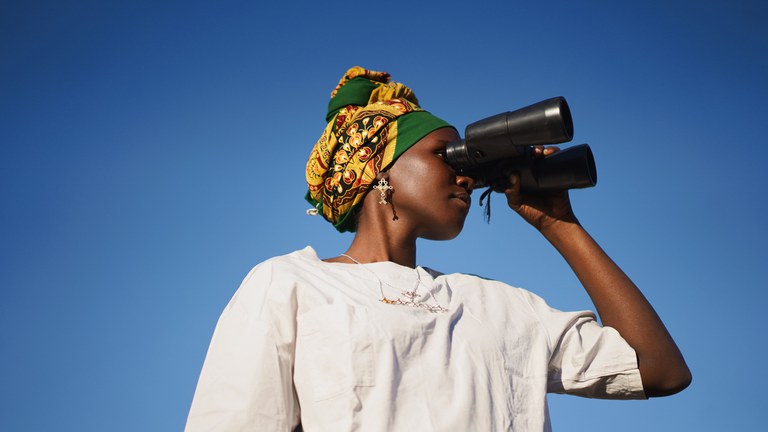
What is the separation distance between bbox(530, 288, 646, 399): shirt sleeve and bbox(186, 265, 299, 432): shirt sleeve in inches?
32.4

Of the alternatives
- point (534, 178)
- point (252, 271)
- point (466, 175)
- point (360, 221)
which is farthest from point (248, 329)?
point (534, 178)

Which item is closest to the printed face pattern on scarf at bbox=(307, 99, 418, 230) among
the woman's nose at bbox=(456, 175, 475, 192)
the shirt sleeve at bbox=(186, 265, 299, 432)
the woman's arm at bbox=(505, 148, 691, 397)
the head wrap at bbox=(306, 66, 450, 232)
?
the head wrap at bbox=(306, 66, 450, 232)

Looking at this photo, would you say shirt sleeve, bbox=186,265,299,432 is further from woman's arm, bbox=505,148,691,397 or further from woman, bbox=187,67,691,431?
woman's arm, bbox=505,148,691,397

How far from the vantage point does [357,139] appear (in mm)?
2410

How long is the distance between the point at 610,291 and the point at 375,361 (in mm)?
902

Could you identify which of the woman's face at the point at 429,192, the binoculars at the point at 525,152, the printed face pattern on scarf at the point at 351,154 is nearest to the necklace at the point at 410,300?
the woman's face at the point at 429,192

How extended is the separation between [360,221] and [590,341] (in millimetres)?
837

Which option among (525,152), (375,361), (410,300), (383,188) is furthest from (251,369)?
(525,152)

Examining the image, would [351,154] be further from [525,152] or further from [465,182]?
[525,152]

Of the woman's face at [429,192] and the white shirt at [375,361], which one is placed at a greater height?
the woman's face at [429,192]

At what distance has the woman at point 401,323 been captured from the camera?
5.75 feet

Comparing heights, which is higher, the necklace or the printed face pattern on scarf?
the printed face pattern on scarf

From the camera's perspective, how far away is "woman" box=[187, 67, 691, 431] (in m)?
1.75

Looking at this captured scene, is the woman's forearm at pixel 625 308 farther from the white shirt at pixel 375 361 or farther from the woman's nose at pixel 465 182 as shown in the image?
the woman's nose at pixel 465 182
